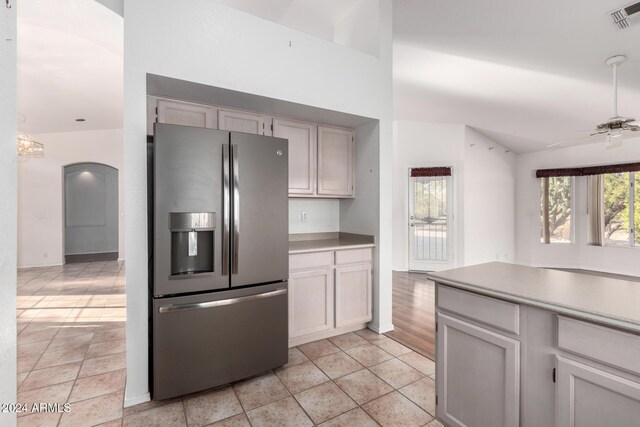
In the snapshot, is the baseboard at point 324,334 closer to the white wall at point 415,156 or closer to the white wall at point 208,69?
the white wall at point 208,69

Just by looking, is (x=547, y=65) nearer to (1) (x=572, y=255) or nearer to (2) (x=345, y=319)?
(2) (x=345, y=319)

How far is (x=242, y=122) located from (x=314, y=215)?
53.2 inches

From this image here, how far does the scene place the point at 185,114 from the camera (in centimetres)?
256

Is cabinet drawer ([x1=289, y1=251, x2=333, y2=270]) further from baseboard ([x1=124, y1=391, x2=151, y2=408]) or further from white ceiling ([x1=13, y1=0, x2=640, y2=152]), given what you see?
white ceiling ([x1=13, y1=0, x2=640, y2=152])

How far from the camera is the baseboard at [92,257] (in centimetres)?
740

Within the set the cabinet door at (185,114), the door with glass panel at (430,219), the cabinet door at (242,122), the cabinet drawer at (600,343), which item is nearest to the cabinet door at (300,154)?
the cabinet door at (242,122)

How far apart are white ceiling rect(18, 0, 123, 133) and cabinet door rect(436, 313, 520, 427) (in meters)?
2.90

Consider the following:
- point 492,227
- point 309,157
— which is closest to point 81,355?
point 309,157

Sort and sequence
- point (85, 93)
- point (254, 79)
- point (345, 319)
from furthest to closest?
point (85, 93), point (345, 319), point (254, 79)

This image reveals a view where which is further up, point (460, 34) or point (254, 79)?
point (460, 34)

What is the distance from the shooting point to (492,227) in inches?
271

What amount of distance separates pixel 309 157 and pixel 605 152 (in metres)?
6.58

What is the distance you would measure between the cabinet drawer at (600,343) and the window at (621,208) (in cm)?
695

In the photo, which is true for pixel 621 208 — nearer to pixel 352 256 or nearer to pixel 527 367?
pixel 352 256
